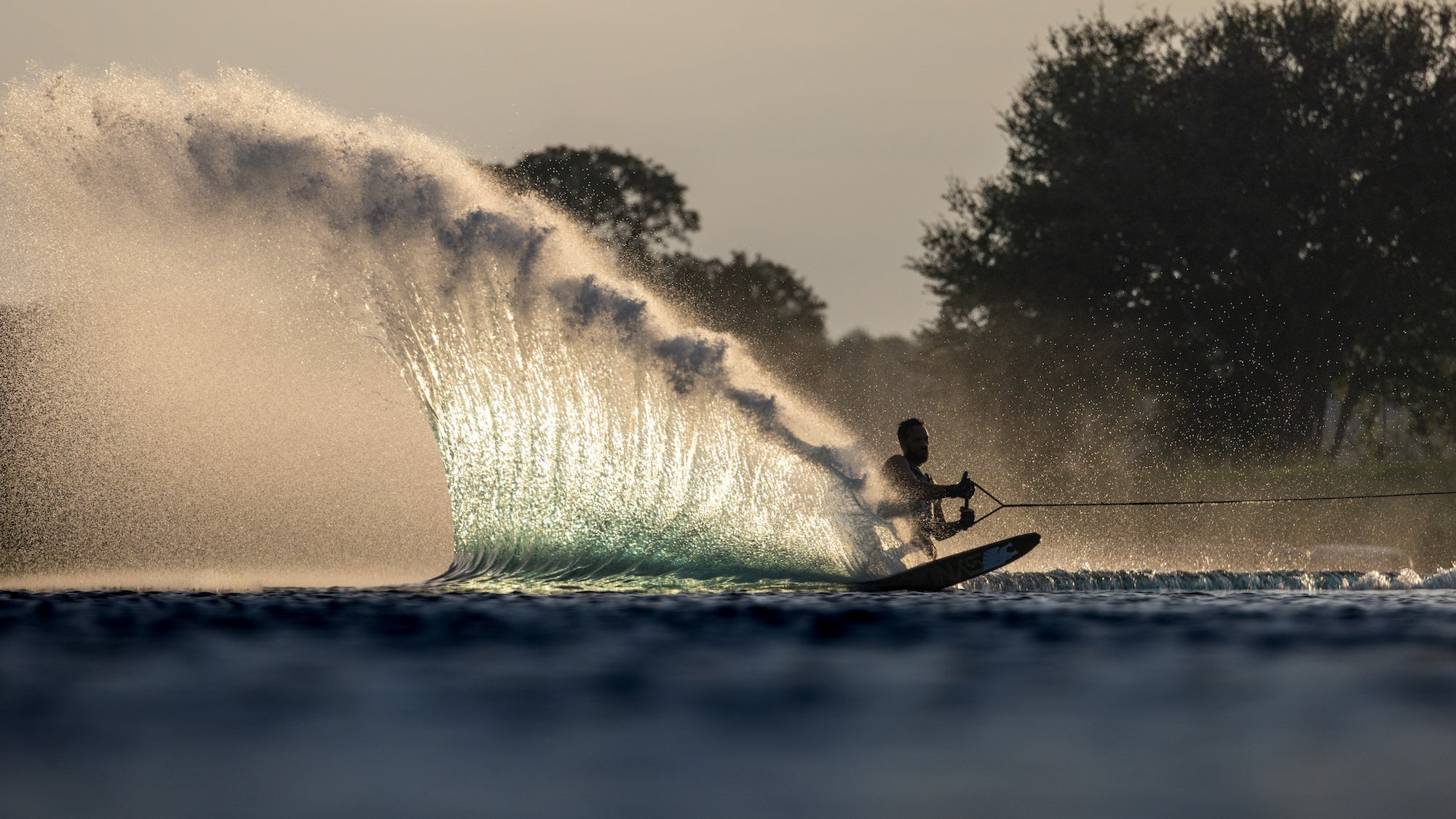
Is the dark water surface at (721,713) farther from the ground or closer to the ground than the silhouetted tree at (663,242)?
closer to the ground

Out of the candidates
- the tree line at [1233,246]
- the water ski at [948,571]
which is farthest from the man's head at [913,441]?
the tree line at [1233,246]

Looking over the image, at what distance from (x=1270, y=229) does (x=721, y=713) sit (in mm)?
42284

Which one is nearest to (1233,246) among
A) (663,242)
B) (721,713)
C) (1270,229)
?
(1270,229)

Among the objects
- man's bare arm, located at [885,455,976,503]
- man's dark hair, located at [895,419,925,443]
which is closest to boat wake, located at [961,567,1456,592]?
man's bare arm, located at [885,455,976,503]

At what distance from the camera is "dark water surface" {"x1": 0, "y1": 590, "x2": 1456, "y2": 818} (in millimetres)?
6332

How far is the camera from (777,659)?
10.5m

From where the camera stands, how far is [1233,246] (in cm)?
4731

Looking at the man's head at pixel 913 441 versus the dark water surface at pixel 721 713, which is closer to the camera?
the dark water surface at pixel 721 713

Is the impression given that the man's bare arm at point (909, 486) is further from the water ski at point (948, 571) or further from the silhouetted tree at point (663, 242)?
the silhouetted tree at point (663, 242)

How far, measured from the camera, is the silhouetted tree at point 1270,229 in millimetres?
46969

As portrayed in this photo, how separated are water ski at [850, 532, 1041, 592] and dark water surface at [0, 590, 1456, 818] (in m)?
3.29

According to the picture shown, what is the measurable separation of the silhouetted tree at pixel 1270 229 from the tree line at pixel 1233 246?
0.06m

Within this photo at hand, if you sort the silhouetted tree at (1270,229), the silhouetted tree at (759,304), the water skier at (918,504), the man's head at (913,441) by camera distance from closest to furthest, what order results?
the water skier at (918,504) < the man's head at (913,441) < the silhouetted tree at (1270,229) < the silhouetted tree at (759,304)

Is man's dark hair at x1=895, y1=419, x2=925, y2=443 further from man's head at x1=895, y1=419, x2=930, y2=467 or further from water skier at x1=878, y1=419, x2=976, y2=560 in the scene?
water skier at x1=878, y1=419, x2=976, y2=560
